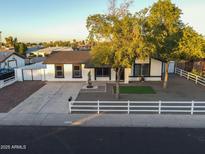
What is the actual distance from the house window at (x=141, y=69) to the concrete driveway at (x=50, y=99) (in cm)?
670

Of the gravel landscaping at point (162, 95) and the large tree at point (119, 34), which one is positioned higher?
the large tree at point (119, 34)

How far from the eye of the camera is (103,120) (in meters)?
11.3

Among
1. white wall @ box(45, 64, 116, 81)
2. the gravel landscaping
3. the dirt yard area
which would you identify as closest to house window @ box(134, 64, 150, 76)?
white wall @ box(45, 64, 116, 81)

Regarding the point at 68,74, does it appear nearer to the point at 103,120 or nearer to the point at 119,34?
the point at 119,34

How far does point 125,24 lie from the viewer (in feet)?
44.2

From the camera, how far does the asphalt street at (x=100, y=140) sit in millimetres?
8078

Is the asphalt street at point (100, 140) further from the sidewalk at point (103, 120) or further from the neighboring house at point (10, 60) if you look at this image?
the neighboring house at point (10, 60)

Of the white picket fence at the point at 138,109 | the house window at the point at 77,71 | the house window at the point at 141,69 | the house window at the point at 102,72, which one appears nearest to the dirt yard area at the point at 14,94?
the house window at the point at 77,71

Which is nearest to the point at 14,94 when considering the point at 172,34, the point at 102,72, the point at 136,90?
the point at 102,72

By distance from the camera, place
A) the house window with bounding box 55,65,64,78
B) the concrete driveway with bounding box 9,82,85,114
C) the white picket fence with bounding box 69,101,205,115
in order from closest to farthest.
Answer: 1. the white picket fence with bounding box 69,101,205,115
2. the concrete driveway with bounding box 9,82,85,114
3. the house window with bounding box 55,65,64,78

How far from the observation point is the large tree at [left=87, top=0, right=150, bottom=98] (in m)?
13.6

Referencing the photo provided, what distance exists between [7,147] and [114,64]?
894cm

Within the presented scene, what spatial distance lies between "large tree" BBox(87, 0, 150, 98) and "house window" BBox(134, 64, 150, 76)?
8653mm

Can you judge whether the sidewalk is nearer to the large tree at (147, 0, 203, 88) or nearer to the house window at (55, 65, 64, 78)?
the large tree at (147, 0, 203, 88)
